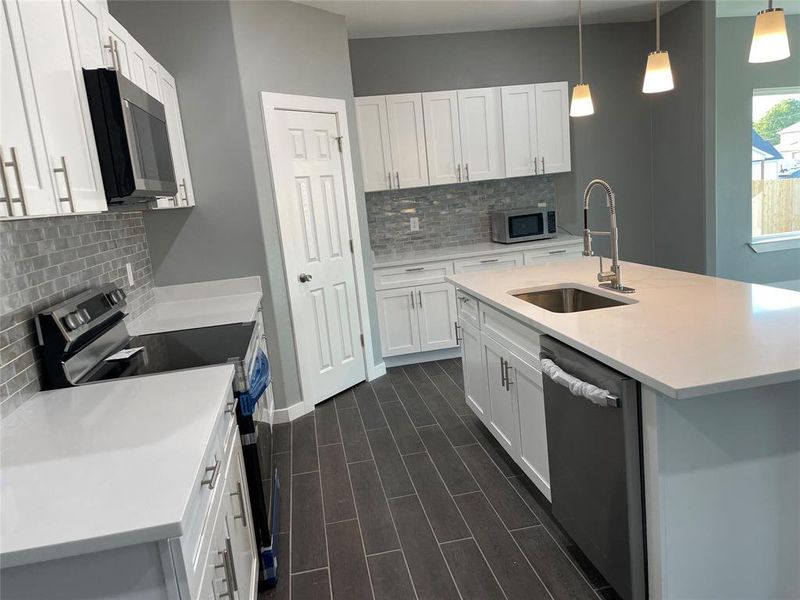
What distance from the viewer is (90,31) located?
73.5 inches

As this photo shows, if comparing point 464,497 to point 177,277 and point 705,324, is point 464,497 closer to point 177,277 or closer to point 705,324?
point 705,324

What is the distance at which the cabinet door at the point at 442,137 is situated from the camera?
15.0 ft

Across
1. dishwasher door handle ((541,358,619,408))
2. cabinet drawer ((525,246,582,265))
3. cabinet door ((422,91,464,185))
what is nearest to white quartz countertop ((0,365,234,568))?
dishwasher door handle ((541,358,619,408))

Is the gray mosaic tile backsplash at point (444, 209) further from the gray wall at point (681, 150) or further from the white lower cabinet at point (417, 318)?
the gray wall at point (681, 150)

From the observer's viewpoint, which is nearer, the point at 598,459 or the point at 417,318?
the point at 598,459

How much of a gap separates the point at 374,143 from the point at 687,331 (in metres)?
3.27

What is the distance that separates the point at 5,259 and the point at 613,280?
2.36m

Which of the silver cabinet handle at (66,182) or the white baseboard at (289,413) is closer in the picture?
the silver cabinet handle at (66,182)

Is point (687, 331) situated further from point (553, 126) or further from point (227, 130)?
point (553, 126)

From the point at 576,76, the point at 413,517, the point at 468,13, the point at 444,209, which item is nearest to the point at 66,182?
the point at 413,517

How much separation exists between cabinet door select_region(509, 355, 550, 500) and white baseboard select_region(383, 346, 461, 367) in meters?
2.19

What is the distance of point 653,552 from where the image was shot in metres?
1.56

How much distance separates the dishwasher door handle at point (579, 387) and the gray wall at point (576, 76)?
3539 millimetres

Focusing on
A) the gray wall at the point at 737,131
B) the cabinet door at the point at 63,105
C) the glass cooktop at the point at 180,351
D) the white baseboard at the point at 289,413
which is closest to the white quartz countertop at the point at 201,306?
the glass cooktop at the point at 180,351
